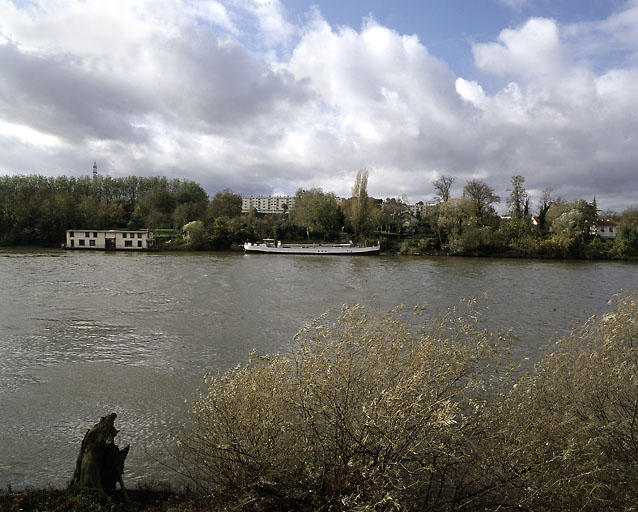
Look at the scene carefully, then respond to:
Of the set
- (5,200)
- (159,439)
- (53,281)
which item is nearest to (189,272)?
(53,281)

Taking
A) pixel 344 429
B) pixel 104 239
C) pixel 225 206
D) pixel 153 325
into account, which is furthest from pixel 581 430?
pixel 225 206

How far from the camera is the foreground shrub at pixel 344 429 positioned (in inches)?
208

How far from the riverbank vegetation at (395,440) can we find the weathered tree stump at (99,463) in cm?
34

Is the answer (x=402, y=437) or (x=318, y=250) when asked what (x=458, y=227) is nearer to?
(x=318, y=250)

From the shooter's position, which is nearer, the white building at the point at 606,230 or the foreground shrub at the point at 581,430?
the foreground shrub at the point at 581,430

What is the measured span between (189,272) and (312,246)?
31411 millimetres

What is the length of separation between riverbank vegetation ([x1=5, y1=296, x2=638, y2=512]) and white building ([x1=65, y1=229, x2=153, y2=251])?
6262 centimetres

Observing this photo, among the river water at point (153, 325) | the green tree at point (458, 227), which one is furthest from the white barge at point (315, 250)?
the river water at point (153, 325)

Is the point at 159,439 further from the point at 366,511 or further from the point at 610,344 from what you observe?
the point at 610,344

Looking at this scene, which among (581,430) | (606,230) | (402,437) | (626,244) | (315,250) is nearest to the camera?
(402,437)

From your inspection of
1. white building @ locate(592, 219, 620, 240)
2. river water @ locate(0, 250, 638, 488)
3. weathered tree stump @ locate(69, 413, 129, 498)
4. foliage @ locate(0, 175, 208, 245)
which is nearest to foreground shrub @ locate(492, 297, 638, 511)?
river water @ locate(0, 250, 638, 488)

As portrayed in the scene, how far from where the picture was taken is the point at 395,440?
5145 millimetres

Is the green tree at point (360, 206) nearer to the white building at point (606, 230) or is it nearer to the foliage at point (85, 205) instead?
the foliage at point (85, 205)

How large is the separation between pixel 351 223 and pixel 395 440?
71046mm
